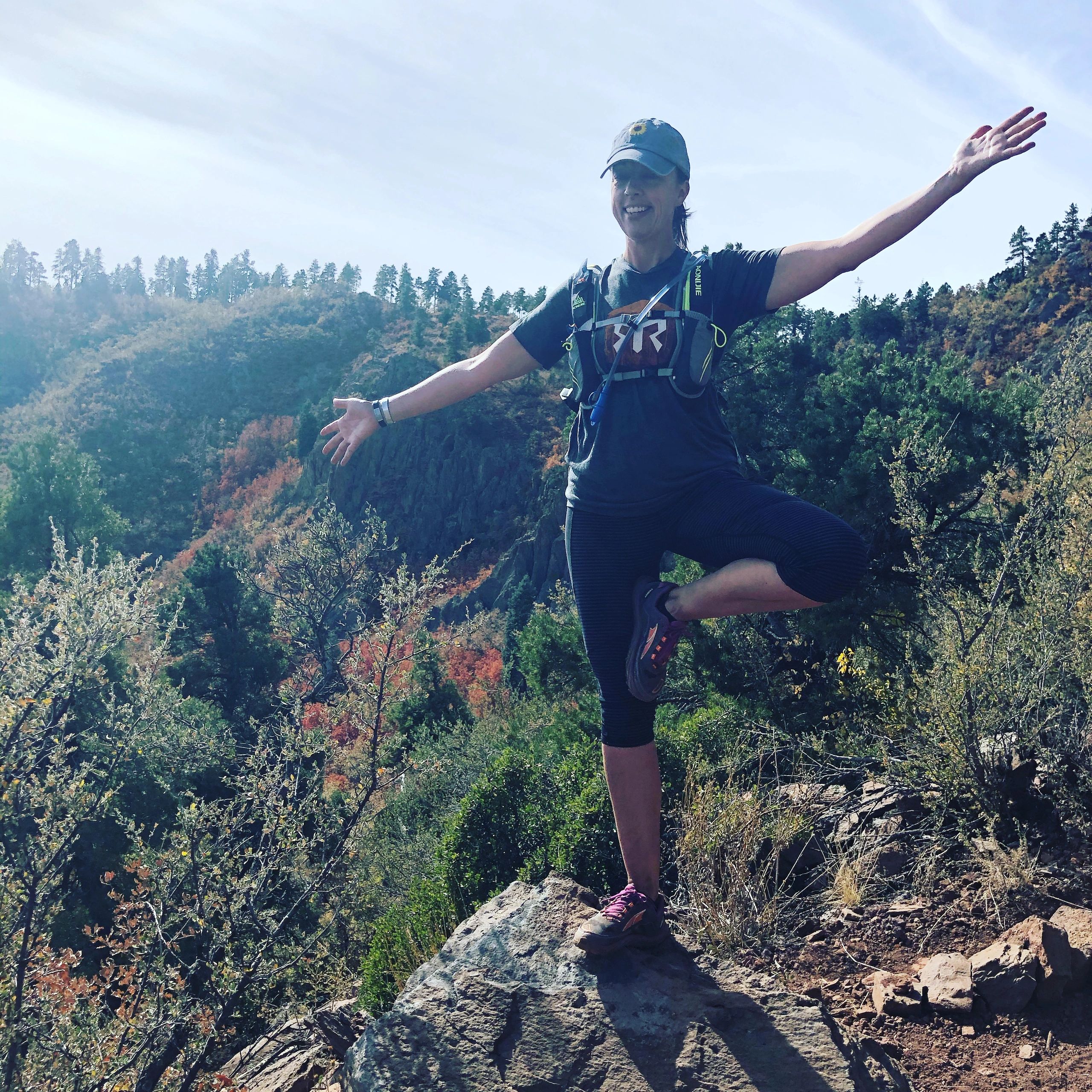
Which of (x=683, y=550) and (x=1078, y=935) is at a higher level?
(x=683, y=550)

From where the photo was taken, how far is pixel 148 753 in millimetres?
13461

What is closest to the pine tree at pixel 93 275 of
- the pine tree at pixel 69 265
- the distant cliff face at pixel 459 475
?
the pine tree at pixel 69 265

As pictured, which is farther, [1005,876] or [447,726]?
[447,726]

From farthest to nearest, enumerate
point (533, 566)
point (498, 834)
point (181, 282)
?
point (181, 282) → point (533, 566) → point (498, 834)

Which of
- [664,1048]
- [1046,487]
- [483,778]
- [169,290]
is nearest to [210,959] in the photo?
[483,778]

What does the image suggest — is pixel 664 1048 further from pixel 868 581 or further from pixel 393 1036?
pixel 868 581

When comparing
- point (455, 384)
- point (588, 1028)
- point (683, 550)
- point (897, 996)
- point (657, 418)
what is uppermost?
point (455, 384)

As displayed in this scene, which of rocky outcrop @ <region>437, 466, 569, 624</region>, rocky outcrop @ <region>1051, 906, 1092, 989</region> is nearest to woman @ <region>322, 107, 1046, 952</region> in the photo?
rocky outcrop @ <region>1051, 906, 1092, 989</region>

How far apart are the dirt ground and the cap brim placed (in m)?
2.54

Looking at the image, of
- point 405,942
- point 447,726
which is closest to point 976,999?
point 405,942

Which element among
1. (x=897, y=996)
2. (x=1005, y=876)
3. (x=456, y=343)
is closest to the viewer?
(x=897, y=996)

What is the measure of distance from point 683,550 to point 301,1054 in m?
3.24

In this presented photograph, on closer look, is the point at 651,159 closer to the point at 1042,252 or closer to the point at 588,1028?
the point at 588,1028

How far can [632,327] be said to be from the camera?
2.39 meters
